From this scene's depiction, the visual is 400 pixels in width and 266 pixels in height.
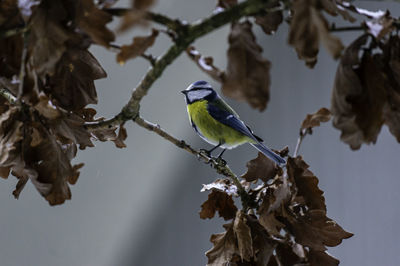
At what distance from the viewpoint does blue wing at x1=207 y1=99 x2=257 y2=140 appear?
1.16 metres

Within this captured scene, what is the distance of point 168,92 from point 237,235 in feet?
5.52

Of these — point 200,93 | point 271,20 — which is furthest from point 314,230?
point 200,93

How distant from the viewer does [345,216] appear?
1.97 metres

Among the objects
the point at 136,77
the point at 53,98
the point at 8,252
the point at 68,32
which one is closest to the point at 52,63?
the point at 68,32

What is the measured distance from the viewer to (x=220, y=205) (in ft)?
2.28

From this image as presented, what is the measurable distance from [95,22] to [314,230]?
350 mm

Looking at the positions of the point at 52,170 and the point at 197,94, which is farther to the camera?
the point at 197,94

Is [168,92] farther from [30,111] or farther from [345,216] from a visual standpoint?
[30,111]

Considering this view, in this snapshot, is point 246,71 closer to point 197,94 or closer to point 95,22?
point 95,22

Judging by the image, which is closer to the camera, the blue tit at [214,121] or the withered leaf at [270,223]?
the withered leaf at [270,223]

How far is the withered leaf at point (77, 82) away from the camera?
1.84 feet

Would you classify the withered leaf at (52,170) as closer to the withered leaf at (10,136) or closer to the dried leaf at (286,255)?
the withered leaf at (10,136)

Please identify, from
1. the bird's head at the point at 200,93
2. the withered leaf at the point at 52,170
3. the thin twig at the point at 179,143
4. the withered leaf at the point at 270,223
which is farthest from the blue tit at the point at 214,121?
the withered leaf at the point at 52,170

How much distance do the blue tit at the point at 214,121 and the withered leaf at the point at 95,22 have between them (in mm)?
714
